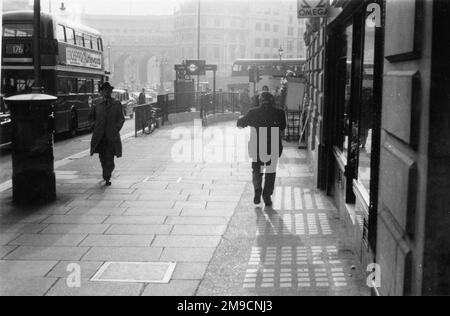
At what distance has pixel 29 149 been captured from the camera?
8.46 m

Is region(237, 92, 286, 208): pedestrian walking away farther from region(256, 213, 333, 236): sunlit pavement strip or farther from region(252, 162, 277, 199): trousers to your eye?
region(256, 213, 333, 236): sunlit pavement strip

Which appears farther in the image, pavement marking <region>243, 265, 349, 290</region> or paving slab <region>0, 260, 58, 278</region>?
paving slab <region>0, 260, 58, 278</region>

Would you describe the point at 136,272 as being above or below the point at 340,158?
below

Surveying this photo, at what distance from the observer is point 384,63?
424 centimetres

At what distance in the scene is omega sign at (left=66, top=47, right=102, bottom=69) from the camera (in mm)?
20297

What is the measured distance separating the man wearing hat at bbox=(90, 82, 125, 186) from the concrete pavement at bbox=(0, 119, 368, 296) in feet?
1.25

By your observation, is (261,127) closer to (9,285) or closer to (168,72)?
(9,285)

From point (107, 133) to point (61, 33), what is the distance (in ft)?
33.2

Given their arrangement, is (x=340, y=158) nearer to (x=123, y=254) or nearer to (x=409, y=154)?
(x=123, y=254)

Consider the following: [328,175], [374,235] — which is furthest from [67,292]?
[328,175]

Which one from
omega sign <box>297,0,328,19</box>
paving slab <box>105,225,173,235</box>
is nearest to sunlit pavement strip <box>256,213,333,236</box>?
Answer: paving slab <box>105,225,173,235</box>

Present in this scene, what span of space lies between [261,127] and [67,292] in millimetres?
4356

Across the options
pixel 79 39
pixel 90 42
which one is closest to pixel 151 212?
pixel 79 39
